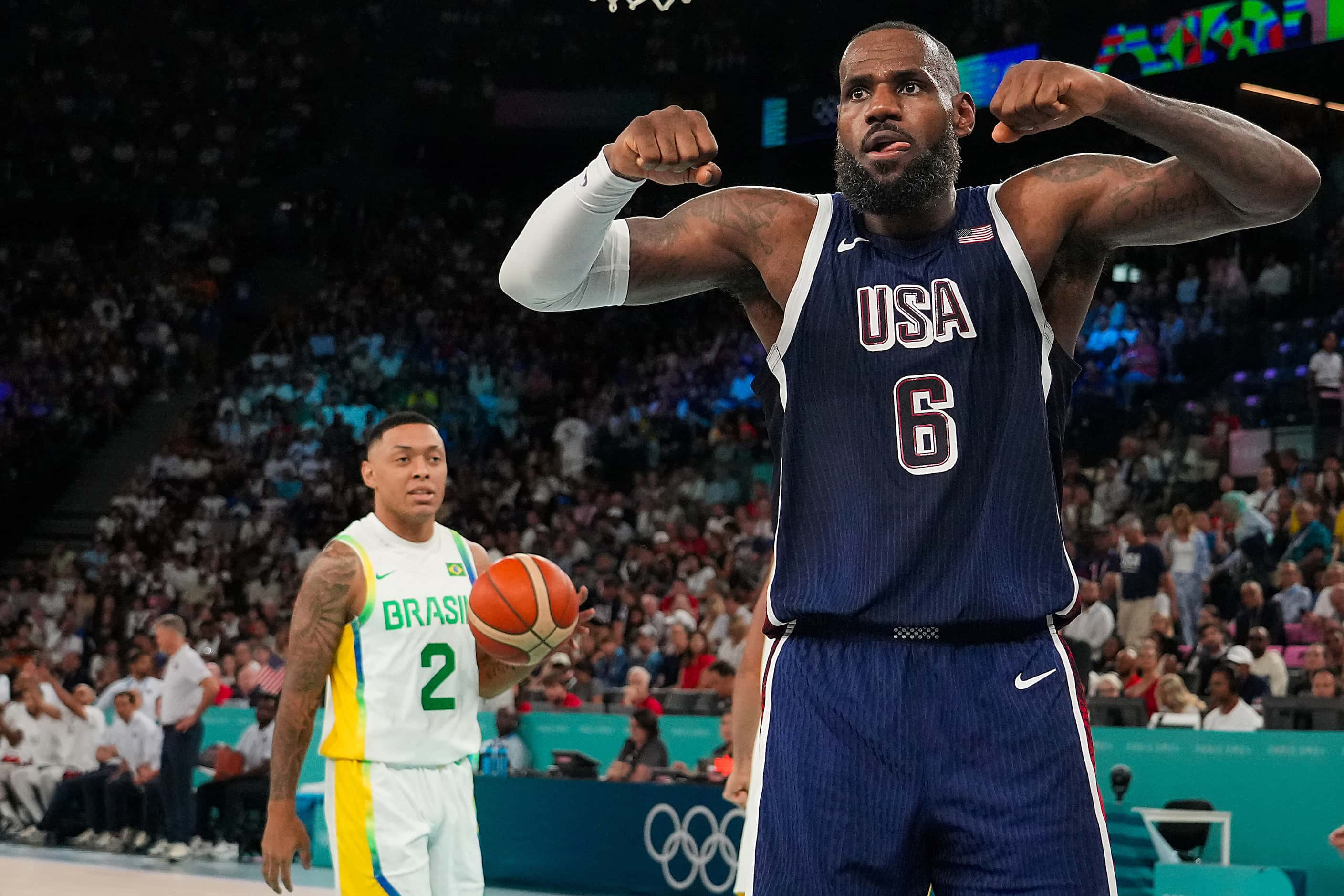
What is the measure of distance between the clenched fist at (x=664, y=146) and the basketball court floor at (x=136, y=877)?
29.0 feet

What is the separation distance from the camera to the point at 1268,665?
34.0 feet

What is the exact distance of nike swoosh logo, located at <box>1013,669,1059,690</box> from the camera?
2.80 meters

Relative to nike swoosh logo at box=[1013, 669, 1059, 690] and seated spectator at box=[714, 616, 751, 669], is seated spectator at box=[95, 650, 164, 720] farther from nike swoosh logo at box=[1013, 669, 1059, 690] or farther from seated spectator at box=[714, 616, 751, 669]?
nike swoosh logo at box=[1013, 669, 1059, 690]

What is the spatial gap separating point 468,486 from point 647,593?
652 centimetres

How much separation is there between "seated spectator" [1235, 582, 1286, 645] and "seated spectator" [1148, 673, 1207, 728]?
1662 millimetres

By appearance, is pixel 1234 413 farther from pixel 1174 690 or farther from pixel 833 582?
pixel 833 582

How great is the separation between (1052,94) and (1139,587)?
10.2 meters

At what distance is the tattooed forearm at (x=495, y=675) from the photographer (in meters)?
6.05

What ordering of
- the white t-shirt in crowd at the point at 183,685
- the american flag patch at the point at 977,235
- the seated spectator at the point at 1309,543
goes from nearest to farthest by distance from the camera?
1. the american flag patch at the point at 977,235
2. the seated spectator at the point at 1309,543
3. the white t-shirt in crowd at the point at 183,685

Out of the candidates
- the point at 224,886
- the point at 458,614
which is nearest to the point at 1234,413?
the point at 224,886

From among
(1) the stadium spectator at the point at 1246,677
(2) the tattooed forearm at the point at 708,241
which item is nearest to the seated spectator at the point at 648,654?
(1) the stadium spectator at the point at 1246,677

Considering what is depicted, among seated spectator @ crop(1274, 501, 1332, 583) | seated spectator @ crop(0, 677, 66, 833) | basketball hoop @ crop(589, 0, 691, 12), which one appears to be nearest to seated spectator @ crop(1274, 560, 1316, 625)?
seated spectator @ crop(1274, 501, 1332, 583)

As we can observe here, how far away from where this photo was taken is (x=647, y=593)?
15062 millimetres

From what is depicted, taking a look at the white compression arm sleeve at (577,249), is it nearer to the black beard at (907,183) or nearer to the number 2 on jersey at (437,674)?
the black beard at (907,183)
